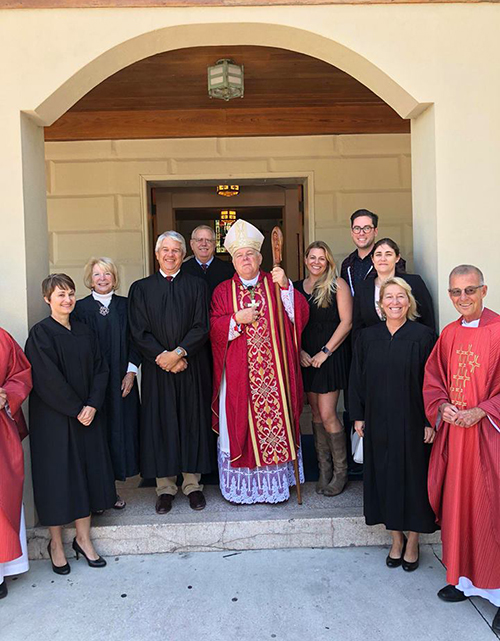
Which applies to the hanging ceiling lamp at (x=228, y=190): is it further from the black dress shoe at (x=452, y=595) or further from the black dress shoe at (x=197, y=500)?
the black dress shoe at (x=452, y=595)

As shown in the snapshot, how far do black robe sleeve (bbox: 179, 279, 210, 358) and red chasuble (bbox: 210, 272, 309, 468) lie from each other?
0.08 m

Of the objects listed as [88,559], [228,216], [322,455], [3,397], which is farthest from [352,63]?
[228,216]

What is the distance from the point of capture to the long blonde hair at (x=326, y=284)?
337cm

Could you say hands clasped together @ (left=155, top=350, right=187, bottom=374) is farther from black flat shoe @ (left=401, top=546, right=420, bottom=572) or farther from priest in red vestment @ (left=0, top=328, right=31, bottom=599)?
black flat shoe @ (left=401, top=546, right=420, bottom=572)

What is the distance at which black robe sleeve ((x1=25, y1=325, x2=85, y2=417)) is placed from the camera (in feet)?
9.34

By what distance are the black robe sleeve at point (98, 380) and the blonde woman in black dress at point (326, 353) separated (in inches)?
46.2

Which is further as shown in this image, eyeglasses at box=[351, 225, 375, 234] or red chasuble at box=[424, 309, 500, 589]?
eyeglasses at box=[351, 225, 375, 234]

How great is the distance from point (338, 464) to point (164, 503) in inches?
42.2

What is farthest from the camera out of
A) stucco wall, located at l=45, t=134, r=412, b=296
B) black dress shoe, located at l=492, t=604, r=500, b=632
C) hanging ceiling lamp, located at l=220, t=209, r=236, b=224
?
hanging ceiling lamp, located at l=220, t=209, r=236, b=224

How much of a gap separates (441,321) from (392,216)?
94.6 inches

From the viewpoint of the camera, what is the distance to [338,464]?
3477 millimetres

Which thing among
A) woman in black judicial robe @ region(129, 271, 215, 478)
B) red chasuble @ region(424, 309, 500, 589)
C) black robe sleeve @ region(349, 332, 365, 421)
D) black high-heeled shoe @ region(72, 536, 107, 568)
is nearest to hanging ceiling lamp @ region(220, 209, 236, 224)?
woman in black judicial robe @ region(129, 271, 215, 478)

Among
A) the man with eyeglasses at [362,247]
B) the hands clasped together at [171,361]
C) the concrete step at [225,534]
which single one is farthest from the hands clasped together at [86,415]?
the man with eyeglasses at [362,247]

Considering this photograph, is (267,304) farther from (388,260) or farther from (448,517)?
(448,517)
